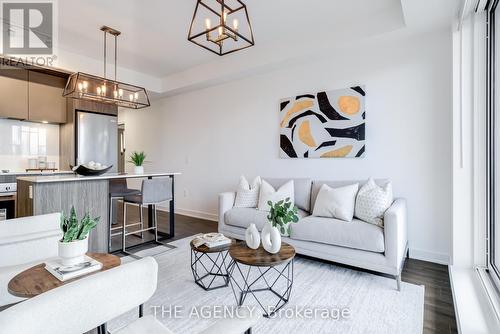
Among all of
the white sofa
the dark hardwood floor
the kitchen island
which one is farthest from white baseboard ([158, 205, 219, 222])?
the kitchen island

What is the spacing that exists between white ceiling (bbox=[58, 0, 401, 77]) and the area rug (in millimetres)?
2808

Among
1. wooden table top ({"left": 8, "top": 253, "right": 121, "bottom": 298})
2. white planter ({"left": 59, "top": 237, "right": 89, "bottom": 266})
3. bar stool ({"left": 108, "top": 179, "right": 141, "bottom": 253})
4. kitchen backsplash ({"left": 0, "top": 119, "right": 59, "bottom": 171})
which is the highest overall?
kitchen backsplash ({"left": 0, "top": 119, "right": 59, "bottom": 171})

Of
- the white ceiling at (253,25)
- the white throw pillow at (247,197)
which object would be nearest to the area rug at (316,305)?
the white throw pillow at (247,197)

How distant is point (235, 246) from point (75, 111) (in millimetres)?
3840

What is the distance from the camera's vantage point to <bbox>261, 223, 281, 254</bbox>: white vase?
2084 mm

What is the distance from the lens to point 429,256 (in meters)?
3.01

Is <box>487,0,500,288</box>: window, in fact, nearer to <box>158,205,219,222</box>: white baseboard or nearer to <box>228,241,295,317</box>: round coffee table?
<box>228,241,295,317</box>: round coffee table

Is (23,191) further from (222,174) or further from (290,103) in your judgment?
(290,103)

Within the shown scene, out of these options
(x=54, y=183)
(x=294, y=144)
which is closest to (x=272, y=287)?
(x=294, y=144)

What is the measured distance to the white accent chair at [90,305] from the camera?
71 cm

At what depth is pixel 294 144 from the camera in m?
3.93

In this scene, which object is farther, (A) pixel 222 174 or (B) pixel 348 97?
(A) pixel 222 174

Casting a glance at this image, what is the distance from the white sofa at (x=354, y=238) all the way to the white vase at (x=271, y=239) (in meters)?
0.86

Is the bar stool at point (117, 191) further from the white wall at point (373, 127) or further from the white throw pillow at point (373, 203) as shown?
the white throw pillow at point (373, 203)
